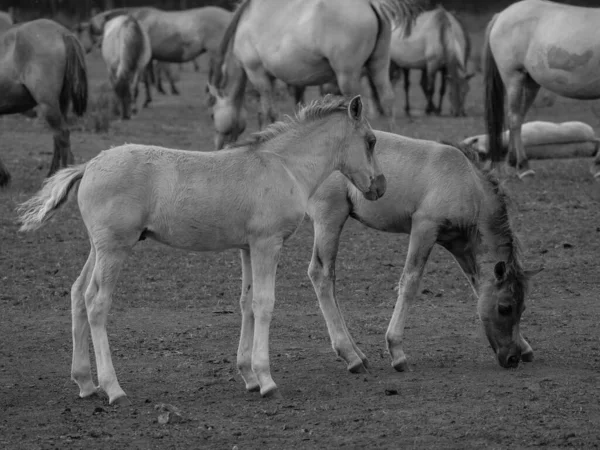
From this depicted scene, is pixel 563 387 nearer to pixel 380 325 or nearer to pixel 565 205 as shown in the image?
pixel 380 325

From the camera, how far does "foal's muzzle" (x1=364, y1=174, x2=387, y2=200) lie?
20.8 ft

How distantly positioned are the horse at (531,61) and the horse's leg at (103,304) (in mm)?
7871

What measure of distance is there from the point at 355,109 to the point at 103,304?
1.76 m

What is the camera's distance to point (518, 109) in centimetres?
1331

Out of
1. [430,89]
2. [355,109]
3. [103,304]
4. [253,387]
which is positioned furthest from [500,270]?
[430,89]

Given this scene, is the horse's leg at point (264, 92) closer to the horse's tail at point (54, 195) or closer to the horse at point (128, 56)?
Answer: the horse at point (128, 56)

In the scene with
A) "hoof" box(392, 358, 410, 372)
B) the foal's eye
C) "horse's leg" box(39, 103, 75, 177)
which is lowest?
"horse's leg" box(39, 103, 75, 177)

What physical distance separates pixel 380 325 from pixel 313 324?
0.49 m

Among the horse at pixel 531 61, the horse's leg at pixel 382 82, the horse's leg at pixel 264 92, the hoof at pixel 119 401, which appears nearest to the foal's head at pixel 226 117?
the horse's leg at pixel 264 92

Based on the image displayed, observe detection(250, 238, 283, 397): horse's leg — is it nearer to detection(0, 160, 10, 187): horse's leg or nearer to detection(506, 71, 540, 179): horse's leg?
detection(0, 160, 10, 187): horse's leg

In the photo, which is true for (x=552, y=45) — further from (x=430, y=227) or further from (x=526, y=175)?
(x=430, y=227)

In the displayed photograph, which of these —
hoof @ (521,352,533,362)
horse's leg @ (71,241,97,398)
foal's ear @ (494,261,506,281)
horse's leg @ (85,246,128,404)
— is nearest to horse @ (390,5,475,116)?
hoof @ (521,352,533,362)

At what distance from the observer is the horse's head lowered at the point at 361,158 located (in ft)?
20.8

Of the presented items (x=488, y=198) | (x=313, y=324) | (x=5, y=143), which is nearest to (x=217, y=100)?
(x=5, y=143)
